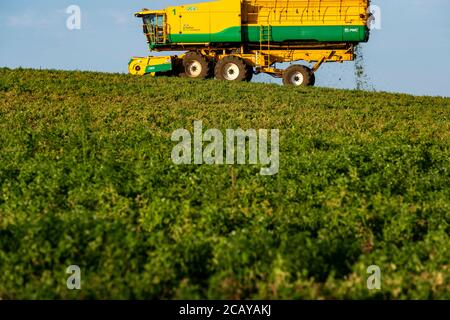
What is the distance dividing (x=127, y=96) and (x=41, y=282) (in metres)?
18.5

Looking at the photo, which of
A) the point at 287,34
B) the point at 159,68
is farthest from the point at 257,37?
the point at 159,68

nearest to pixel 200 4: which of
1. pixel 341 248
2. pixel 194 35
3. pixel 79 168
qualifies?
pixel 194 35

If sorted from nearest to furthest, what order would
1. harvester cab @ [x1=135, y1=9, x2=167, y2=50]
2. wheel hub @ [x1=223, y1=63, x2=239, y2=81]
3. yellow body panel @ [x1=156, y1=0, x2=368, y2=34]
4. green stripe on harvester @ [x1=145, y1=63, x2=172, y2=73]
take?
yellow body panel @ [x1=156, y1=0, x2=368, y2=34], wheel hub @ [x1=223, y1=63, x2=239, y2=81], green stripe on harvester @ [x1=145, y1=63, x2=172, y2=73], harvester cab @ [x1=135, y1=9, x2=167, y2=50]

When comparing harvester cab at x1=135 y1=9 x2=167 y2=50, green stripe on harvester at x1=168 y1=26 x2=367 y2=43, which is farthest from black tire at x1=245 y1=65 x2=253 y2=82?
harvester cab at x1=135 y1=9 x2=167 y2=50

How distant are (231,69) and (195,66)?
2.04m

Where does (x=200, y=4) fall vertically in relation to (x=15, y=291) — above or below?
above

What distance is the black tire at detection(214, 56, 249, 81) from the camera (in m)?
34.6

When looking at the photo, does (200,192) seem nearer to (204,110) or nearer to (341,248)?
(341,248)

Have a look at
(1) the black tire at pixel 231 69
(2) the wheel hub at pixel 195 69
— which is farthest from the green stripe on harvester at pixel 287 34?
(2) the wheel hub at pixel 195 69

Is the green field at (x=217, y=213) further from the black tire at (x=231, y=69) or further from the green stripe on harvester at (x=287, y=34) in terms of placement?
the green stripe on harvester at (x=287, y=34)

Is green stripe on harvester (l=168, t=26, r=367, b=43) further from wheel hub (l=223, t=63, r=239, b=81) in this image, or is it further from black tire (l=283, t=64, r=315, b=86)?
black tire (l=283, t=64, r=315, b=86)

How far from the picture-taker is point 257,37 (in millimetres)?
35156

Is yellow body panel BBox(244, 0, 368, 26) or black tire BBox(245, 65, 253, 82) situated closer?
yellow body panel BBox(244, 0, 368, 26)
